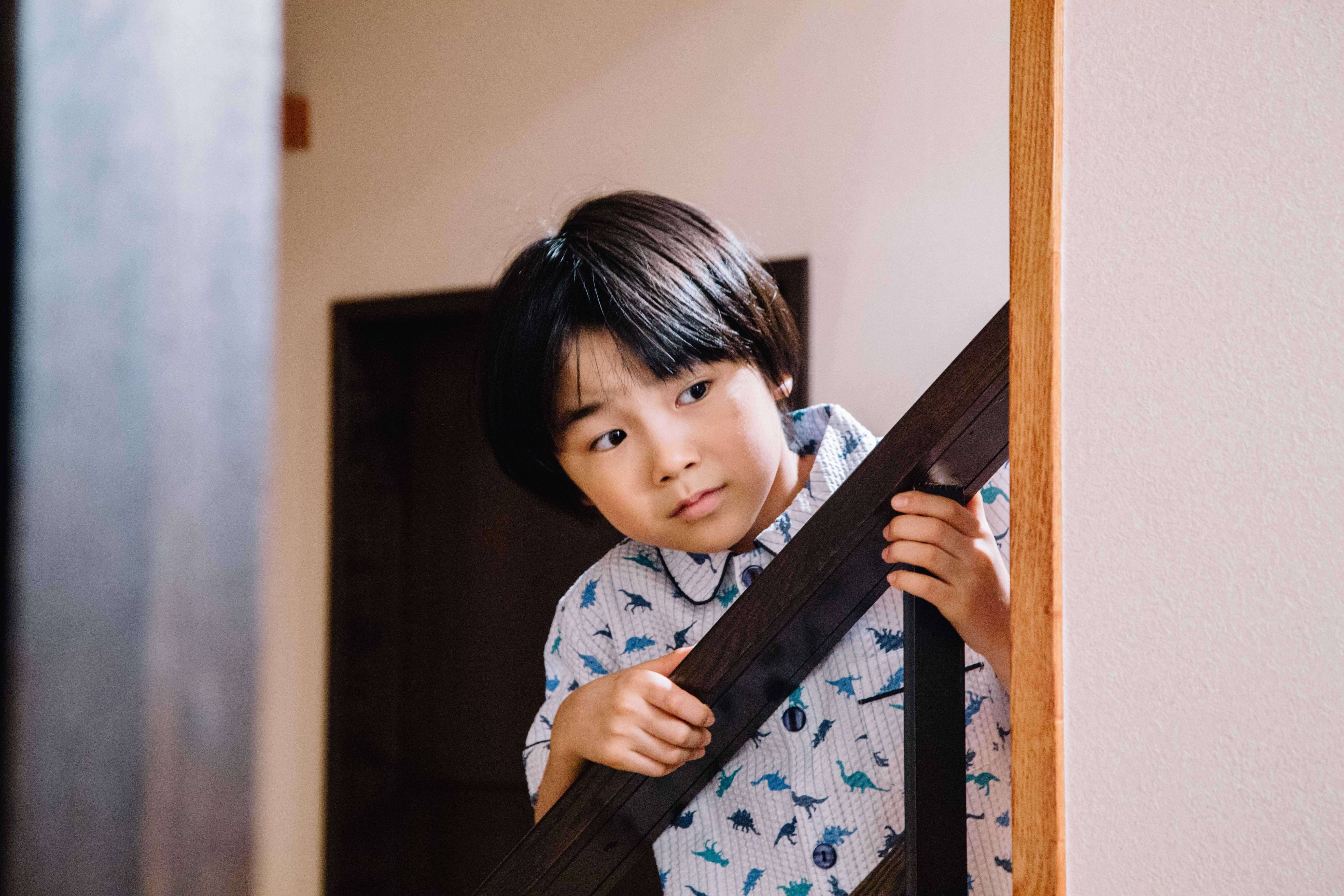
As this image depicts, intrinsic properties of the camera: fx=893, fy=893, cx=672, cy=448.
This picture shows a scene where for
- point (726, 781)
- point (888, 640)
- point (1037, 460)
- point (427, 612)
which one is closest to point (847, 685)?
point (888, 640)

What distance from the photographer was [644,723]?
24.4 inches

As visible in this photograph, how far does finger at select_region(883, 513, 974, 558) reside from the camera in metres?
0.54

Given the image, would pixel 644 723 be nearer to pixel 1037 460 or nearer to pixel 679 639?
pixel 1037 460

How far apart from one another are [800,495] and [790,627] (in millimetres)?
474

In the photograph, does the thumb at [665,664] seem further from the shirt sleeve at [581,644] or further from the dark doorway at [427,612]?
the dark doorway at [427,612]

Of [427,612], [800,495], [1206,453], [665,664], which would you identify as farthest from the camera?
[427,612]

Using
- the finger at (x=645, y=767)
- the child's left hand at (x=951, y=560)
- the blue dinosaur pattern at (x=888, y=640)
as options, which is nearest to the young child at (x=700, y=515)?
the blue dinosaur pattern at (x=888, y=640)

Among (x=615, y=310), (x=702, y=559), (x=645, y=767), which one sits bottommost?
(x=645, y=767)

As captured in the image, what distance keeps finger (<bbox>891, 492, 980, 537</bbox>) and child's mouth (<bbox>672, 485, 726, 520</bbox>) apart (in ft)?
1.28

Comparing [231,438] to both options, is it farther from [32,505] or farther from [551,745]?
[551,745]

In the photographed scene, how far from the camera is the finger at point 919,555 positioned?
543mm

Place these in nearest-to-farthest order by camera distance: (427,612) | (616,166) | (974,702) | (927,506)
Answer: (927,506) → (974,702) → (616,166) → (427,612)

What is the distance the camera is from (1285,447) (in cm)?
43

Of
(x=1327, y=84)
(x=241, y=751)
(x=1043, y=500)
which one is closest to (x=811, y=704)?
(x=1043, y=500)
